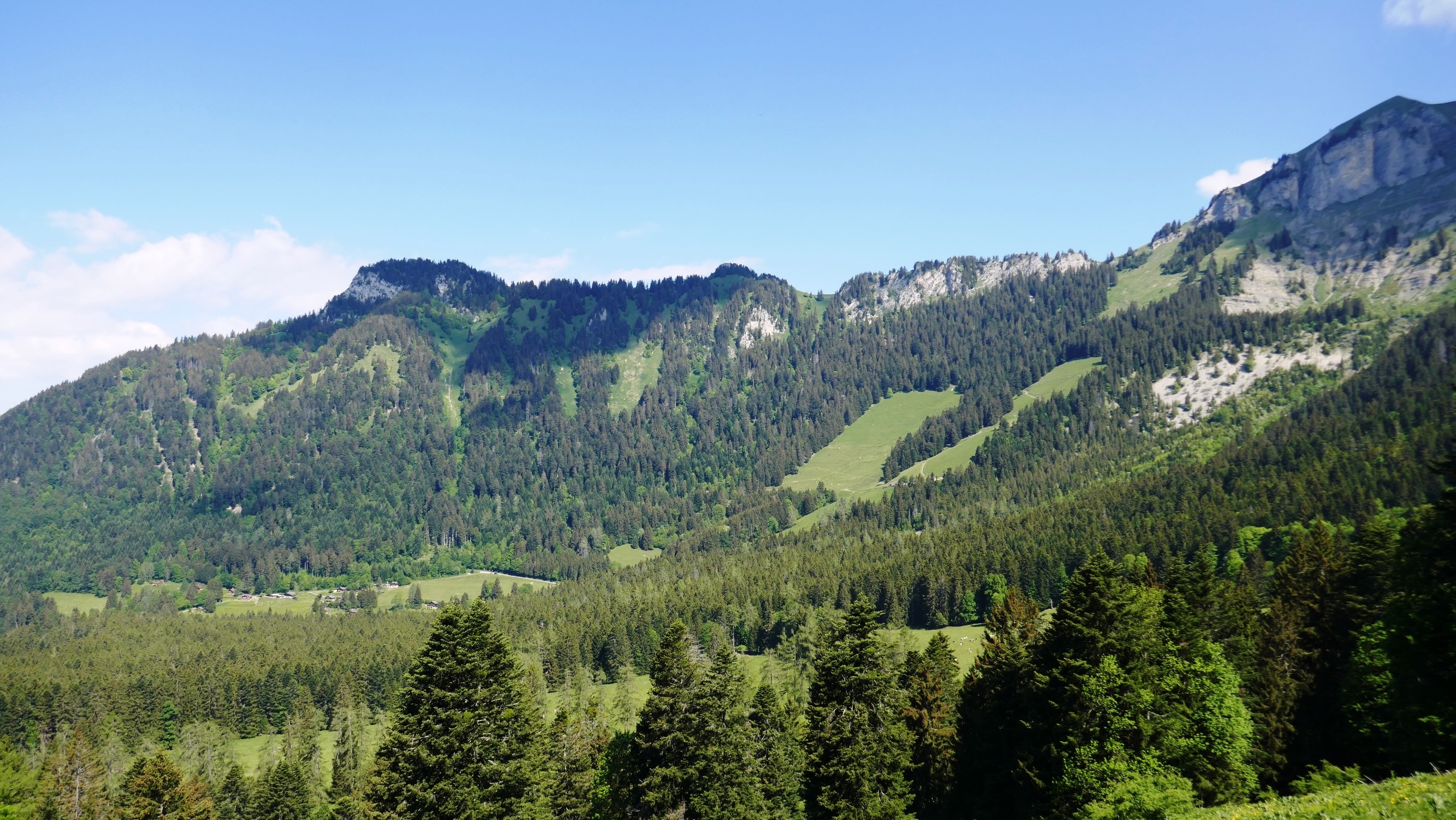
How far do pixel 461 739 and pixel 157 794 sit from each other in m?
41.2

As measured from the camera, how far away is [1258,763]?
46844 mm

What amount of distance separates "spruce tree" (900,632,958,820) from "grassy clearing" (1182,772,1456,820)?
26.6 meters

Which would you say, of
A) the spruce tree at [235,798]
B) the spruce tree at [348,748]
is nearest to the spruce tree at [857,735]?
the spruce tree at [348,748]

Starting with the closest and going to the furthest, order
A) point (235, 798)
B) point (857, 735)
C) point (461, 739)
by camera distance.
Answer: point (461, 739) → point (857, 735) → point (235, 798)

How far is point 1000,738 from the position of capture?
45531 millimetres

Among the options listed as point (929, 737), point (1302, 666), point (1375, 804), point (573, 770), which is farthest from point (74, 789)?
point (1302, 666)

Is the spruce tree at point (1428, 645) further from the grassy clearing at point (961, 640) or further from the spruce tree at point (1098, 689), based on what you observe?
the grassy clearing at point (961, 640)

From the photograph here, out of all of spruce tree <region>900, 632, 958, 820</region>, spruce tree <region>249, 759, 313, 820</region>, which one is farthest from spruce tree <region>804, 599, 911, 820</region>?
spruce tree <region>249, 759, 313, 820</region>

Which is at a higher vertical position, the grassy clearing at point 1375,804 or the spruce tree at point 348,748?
the grassy clearing at point 1375,804

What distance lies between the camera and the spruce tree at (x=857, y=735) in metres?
41.0

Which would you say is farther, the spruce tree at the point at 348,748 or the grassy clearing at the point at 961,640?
the grassy clearing at the point at 961,640

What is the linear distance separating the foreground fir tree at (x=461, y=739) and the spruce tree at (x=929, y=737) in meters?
24.0

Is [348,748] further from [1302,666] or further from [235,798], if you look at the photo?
[1302,666]

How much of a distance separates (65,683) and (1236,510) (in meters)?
210
